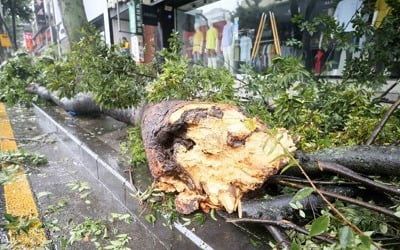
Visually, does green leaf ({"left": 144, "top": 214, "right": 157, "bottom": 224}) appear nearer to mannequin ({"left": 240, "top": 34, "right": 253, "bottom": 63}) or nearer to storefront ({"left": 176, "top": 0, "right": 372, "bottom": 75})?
storefront ({"left": 176, "top": 0, "right": 372, "bottom": 75})

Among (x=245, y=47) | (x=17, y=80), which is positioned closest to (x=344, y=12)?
(x=245, y=47)

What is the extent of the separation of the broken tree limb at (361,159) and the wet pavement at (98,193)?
1.67 feet

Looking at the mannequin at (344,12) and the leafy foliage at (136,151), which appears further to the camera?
the mannequin at (344,12)

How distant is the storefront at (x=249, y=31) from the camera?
577 cm

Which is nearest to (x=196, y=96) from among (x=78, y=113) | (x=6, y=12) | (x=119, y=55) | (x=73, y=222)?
(x=119, y=55)

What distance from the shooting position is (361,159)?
151 cm

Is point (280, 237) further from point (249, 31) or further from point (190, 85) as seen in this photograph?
point (249, 31)

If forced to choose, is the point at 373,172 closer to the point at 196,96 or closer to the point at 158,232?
the point at 158,232

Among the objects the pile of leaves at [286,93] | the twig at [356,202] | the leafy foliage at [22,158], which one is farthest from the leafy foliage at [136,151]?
the twig at [356,202]

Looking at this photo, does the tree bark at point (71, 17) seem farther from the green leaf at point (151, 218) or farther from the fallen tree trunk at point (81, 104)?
the green leaf at point (151, 218)

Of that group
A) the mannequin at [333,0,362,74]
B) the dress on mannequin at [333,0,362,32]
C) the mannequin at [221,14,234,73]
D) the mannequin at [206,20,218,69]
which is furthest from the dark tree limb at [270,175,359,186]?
the mannequin at [206,20,218,69]

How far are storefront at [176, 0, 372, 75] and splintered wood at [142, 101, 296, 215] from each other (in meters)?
4.31

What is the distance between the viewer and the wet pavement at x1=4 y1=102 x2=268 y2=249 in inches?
65.8

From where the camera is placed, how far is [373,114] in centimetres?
228
